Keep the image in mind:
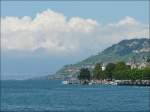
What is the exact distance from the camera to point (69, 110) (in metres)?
115

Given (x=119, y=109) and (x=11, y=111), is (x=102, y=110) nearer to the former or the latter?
(x=119, y=109)

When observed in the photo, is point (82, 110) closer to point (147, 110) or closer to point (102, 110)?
point (102, 110)

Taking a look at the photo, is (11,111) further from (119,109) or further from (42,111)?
(119,109)

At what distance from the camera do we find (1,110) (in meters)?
113

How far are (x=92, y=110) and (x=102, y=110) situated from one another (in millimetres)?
1803

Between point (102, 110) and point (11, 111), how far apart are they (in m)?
16.3

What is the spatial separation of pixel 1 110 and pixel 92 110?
52.4 ft

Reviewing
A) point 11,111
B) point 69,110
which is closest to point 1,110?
point 11,111

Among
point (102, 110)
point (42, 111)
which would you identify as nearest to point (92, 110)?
point (102, 110)

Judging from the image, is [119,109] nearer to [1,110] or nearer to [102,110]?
[102,110]

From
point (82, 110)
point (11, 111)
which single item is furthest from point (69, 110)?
point (11, 111)

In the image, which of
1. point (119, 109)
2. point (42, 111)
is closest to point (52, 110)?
point (42, 111)

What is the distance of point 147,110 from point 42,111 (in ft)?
59.3

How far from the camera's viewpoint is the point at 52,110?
376 ft
